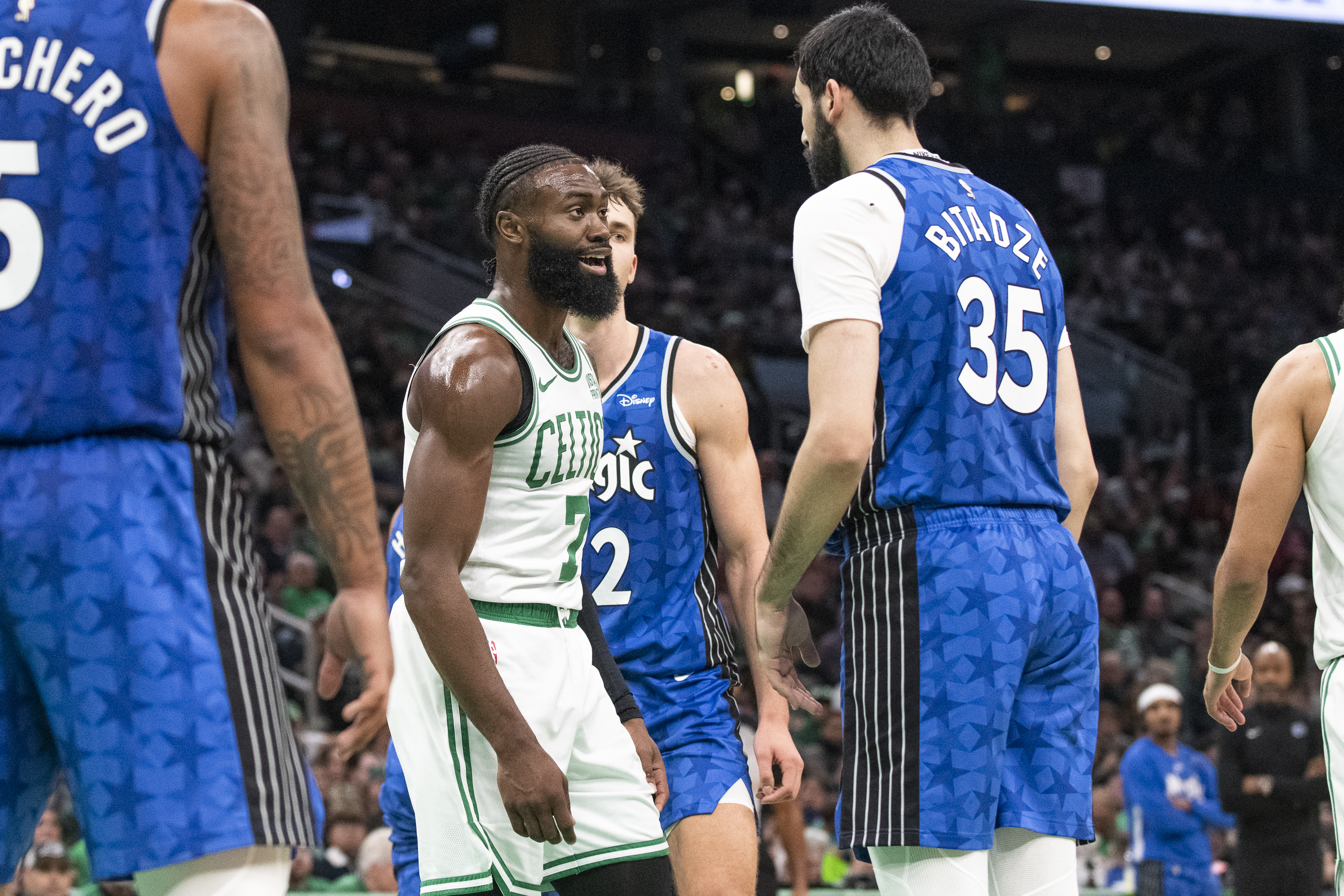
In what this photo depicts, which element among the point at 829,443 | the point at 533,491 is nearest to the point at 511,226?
the point at 533,491

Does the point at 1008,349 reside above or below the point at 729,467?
above

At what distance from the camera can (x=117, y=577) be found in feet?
7.00

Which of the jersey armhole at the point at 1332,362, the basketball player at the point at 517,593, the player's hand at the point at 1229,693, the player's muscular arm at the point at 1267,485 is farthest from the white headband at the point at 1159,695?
the basketball player at the point at 517,593

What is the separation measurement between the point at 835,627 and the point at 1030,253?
10.4 metres

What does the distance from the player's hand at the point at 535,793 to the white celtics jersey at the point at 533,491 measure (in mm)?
365

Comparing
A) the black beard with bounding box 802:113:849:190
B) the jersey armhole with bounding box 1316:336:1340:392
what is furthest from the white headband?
the black beard with bounding box 802:113:849:190

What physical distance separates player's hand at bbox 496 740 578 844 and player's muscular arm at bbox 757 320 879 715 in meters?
0.70

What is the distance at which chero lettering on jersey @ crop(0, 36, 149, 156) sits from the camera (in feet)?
7.27

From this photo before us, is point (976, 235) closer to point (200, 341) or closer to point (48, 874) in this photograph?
point (200, 341)

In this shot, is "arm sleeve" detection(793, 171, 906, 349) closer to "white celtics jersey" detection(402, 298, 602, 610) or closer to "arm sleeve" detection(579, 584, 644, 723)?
"white celtics jersey" detection(402, 298, 602, 610)

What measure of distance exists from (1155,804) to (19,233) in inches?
326

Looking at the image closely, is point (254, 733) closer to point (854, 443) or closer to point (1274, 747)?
point (854, 443)

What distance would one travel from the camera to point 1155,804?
9.15 meters

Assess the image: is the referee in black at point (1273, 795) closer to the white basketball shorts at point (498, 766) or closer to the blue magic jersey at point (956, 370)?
the blue magic jersey at point (956, 370)
